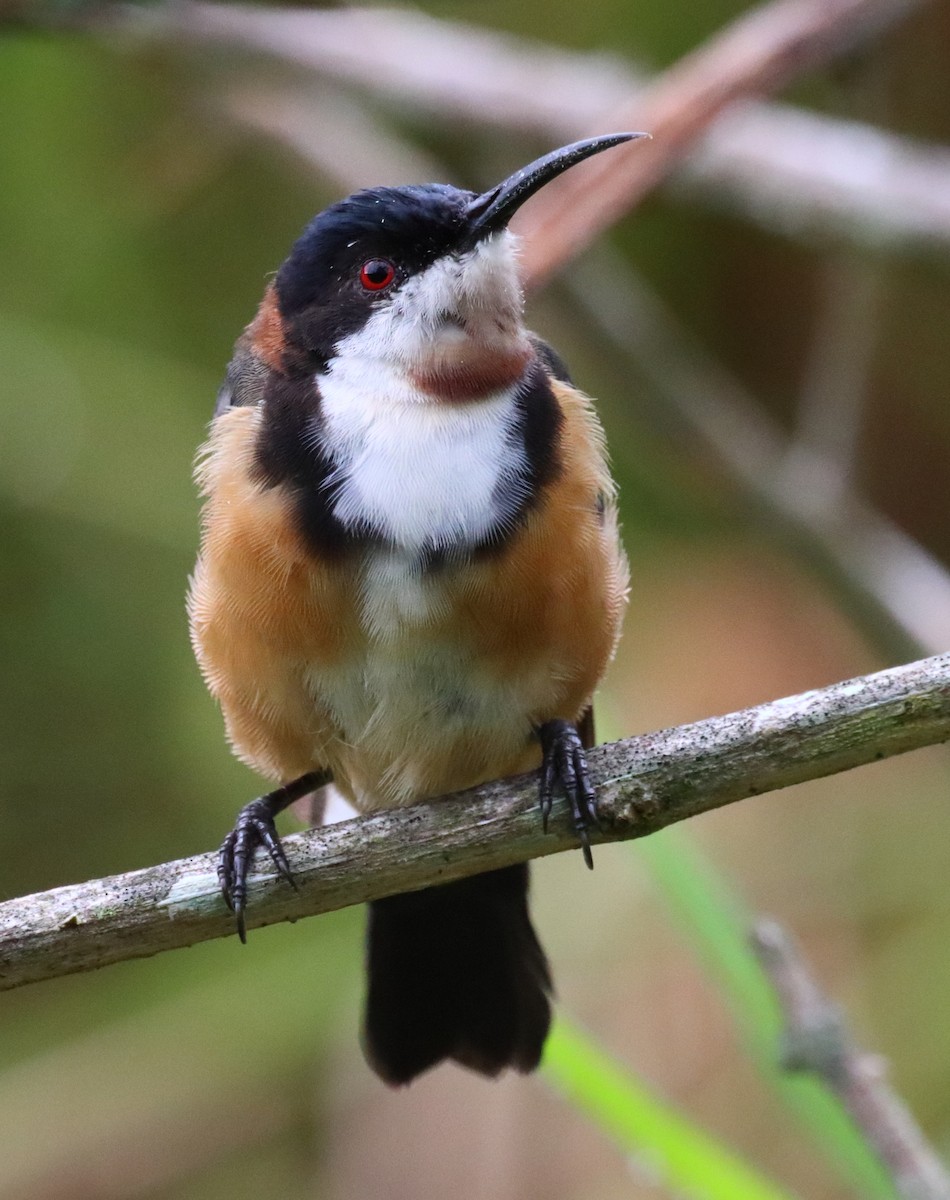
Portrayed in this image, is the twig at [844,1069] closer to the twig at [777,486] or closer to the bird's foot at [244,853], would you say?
the bird's foot at [244,853]

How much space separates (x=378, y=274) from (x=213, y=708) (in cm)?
245

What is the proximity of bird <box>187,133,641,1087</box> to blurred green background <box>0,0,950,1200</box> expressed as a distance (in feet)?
2.16

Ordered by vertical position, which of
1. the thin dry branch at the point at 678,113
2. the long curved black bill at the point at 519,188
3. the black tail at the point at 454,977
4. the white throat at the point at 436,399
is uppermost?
the thin dry branch at the point at 678,113

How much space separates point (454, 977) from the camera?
3.43 meters

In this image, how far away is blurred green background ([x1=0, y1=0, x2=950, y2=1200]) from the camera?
14.5 ft

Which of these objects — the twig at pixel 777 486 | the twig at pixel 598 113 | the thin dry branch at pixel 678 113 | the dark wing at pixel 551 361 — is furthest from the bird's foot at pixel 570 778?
the twig at pixel 598 113

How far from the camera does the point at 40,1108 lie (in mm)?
4492

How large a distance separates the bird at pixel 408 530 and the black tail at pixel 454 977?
7cm

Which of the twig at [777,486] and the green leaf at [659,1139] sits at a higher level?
the twig at [777,486]

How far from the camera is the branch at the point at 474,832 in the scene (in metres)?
2.39

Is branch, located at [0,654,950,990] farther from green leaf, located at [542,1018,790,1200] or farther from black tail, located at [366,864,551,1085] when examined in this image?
black tail, located at [366,864,551,1085]

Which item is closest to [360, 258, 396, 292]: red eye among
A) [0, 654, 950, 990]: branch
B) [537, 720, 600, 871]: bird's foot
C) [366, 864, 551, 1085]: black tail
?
[537, 720, 600, 871]: bird's foot

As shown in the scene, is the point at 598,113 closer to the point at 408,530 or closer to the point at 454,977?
the point at 408,530

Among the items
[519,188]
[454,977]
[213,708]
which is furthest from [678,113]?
[213,708]
